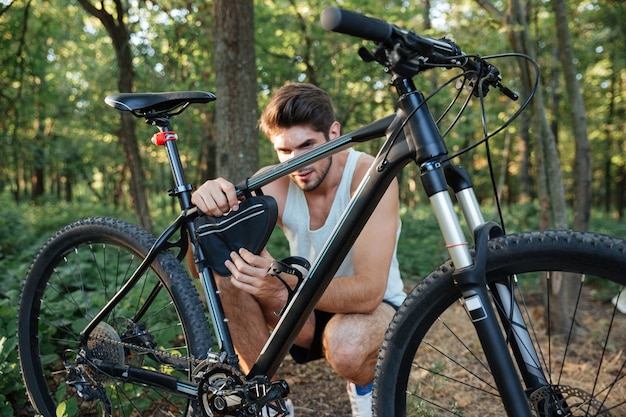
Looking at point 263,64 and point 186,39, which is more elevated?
point 263,64

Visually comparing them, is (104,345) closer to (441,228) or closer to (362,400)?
(362,400)

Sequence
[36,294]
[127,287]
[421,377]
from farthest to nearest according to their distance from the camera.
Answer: [421,377]
[36,294]
[127,287]

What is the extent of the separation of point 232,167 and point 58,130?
19.5 metres

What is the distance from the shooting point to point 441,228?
130cm

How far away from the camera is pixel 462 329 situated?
4297 mm

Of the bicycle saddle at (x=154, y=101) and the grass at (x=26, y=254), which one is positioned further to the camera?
the grass at (x=26, y=254)

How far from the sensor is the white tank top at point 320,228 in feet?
7.33

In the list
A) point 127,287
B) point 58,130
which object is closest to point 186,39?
point 127,287

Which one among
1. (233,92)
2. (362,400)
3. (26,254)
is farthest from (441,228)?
(26,254)

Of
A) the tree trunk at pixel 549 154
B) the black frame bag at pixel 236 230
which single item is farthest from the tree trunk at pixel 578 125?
the black frame bag at pixel 236 230

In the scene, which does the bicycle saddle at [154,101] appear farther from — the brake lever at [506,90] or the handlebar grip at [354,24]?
the brake lever at [506,90]

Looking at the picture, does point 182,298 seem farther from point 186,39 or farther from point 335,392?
point 186,39

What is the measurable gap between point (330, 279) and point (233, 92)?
212 cm

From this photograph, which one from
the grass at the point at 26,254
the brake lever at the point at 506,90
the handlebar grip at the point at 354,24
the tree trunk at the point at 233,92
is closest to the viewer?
the handlebar grip at the point at 354,24
